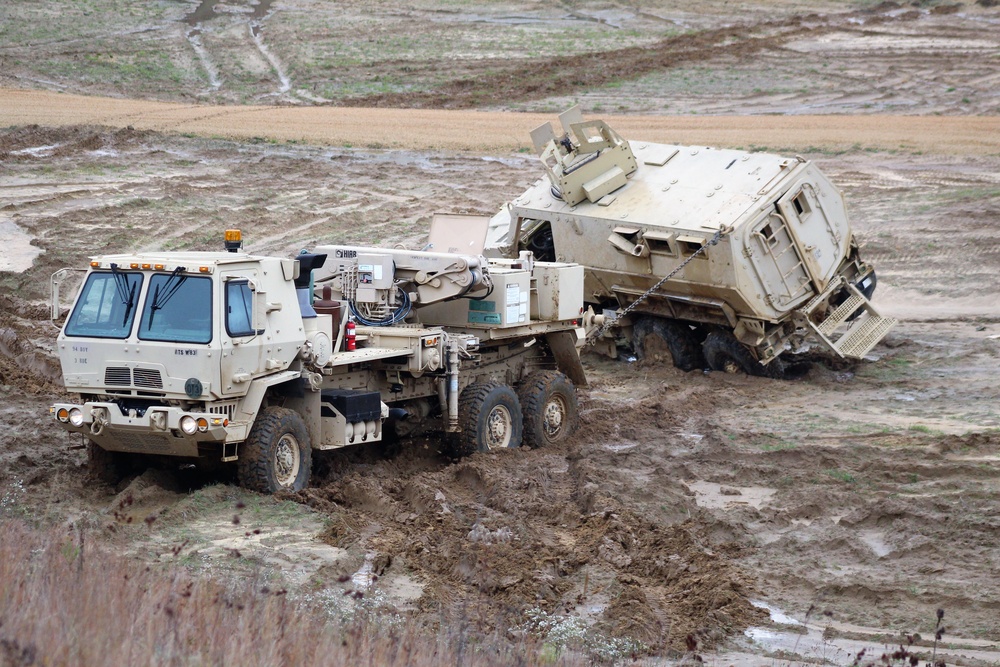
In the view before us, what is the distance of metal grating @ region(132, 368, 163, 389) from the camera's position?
1012cm

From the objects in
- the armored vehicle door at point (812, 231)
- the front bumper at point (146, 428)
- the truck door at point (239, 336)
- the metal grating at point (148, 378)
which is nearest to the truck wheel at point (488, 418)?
the truck door at point (239, 336)

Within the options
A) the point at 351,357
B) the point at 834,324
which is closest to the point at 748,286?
the point at 834,324

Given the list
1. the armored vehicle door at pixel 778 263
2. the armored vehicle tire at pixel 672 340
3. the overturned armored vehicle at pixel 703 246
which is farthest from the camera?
the armored vehicle tire at pixel 672 340

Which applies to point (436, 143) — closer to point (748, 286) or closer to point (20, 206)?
point (20, 206)

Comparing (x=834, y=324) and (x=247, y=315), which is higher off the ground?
(x=247, y=315)

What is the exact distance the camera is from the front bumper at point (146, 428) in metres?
9.99

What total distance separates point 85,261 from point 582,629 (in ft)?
48.7

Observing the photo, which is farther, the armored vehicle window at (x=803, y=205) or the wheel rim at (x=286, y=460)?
the armored vehicle window at (x=803, y=205)

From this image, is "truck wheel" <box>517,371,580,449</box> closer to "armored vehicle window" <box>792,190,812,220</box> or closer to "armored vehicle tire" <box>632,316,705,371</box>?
"armored vehicle tire" <box>632,316,705,371</box>

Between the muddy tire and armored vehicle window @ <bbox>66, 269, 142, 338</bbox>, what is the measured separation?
0.95m

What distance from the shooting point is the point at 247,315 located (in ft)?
34.0

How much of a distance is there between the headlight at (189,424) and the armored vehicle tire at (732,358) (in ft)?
28.9

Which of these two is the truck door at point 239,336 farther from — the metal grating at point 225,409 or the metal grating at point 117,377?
the metal grating at point 117,377

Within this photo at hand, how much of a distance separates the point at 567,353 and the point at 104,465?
5.37 meters
